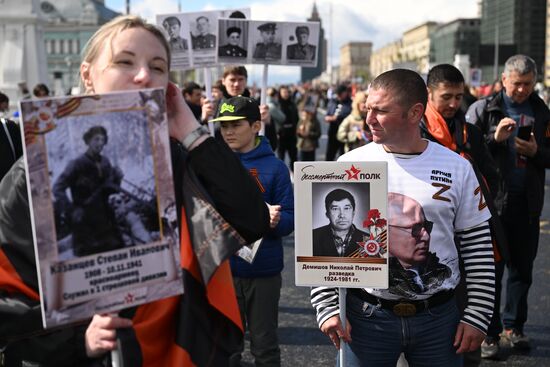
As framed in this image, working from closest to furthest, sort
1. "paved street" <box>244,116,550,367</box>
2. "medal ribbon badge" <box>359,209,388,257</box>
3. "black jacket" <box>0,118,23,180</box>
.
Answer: "medal ribbon badge" <box>359,209,388,257</box> < "black jacket" <box>0,118,23,180</box> < "paved street" <box>244,116,550,367</box>

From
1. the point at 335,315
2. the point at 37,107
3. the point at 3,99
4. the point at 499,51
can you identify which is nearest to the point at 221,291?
the point at 37,107

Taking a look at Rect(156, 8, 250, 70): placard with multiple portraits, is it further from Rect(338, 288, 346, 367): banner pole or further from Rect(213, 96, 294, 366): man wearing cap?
Rect(338, 288, 346, 367): banner pole

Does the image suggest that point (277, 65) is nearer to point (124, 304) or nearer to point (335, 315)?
point (335, 315)

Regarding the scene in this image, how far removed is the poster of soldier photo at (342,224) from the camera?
2.53m

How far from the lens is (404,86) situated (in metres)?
2.74

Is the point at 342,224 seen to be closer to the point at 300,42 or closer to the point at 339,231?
the point at 339,231

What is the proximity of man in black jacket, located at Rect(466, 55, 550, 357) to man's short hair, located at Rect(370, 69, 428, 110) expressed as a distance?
2149 millimetres

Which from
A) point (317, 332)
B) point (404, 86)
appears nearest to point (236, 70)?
point (317, 332)

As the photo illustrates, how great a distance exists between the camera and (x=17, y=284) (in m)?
1.76

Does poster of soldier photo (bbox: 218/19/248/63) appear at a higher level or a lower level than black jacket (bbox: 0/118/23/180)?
higher

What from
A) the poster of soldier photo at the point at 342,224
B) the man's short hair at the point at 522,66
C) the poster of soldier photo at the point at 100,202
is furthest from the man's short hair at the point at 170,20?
the poster of soldier photo at the point at 100,202

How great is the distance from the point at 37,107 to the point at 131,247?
1.24ft

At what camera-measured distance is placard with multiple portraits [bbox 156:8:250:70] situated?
6801 mm

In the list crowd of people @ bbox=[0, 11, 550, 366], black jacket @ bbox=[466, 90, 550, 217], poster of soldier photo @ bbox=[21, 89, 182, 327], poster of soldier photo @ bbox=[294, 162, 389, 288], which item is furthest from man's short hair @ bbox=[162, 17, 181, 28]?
poster of soldier photo @ bbox=[21, 89, 182, 327]
